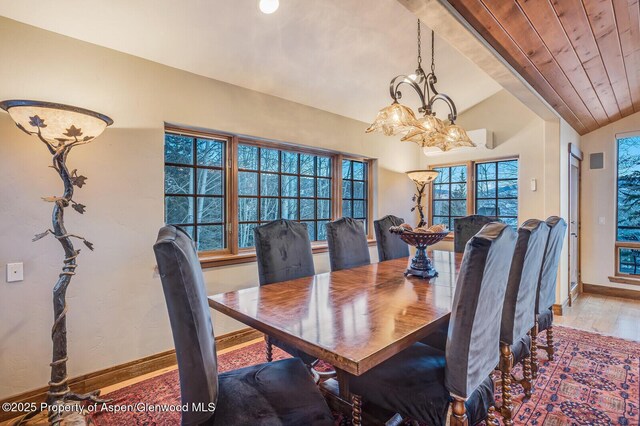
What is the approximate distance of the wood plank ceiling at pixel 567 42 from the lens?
1.91m

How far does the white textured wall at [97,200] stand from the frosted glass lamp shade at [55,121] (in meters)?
0.38

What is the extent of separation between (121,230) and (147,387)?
1126mm

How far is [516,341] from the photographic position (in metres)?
1.82

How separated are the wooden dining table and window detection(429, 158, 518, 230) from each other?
9.49ft

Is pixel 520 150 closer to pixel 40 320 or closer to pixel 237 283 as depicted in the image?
pixel 237 283

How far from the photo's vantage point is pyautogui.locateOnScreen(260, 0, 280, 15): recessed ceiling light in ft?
7.50

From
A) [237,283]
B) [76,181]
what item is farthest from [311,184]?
[76,181]

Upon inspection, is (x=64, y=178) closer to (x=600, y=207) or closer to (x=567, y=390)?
(x=567, y=390)

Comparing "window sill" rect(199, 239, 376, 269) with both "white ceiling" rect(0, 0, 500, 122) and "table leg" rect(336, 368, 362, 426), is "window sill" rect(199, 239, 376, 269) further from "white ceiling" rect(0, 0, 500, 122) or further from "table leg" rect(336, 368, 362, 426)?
"table leg" rect(336, 368, 362, 426)

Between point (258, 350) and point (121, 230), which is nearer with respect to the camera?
point (121, 230)

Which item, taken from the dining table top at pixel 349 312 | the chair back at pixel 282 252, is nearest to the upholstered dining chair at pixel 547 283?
the dining table top at pixel 349 312

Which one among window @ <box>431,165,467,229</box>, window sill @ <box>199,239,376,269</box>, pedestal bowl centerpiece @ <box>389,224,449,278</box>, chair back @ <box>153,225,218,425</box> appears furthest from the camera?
window @ <box>431,165,467,229</box>

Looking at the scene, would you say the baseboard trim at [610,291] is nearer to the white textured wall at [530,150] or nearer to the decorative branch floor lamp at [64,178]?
the white textured wall at [530,150]

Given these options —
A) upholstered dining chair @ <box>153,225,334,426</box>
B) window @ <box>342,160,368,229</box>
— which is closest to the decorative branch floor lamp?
upholstered dining chair @ <box>153,225,334,426</box>
